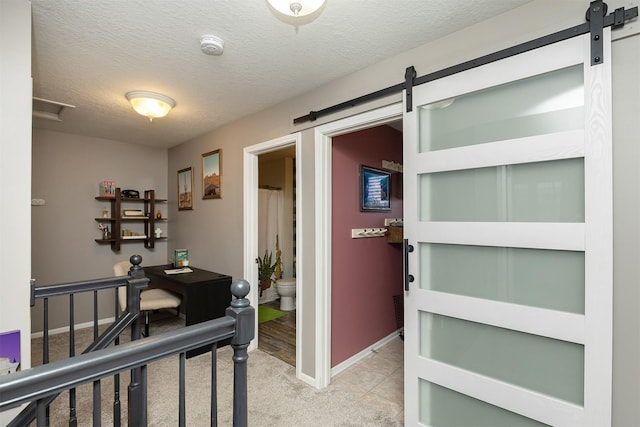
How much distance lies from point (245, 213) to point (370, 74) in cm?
182

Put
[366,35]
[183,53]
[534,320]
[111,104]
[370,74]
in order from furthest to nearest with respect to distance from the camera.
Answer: [111,104], [370,74], [183,53], [366,35], [534,320]

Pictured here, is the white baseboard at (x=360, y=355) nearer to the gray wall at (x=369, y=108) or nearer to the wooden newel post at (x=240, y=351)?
→ the gray wall at (x=369, y=108)

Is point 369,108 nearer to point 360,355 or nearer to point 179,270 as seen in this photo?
point 360,355

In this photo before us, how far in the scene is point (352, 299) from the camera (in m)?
2.91

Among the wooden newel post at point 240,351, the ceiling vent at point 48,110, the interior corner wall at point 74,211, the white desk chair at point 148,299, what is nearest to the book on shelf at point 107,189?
the interior corner wall at point 74,211

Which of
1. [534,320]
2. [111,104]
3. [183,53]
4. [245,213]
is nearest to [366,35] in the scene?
[183,53]

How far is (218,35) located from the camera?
71.0 inches

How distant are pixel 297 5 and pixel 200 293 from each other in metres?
2.65

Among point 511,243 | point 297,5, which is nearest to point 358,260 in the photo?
point 511,243

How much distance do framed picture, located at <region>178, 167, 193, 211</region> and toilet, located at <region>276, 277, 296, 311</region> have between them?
169 cm

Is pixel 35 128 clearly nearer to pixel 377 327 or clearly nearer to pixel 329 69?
pixel 329 69

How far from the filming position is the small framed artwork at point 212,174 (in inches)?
141

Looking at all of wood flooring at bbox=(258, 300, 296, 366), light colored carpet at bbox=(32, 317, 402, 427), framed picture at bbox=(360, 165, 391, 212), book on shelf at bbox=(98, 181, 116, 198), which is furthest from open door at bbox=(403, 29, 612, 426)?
book on shelf at bbox=(98, 181, 116, 198)

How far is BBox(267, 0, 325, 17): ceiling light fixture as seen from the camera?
139 cm
